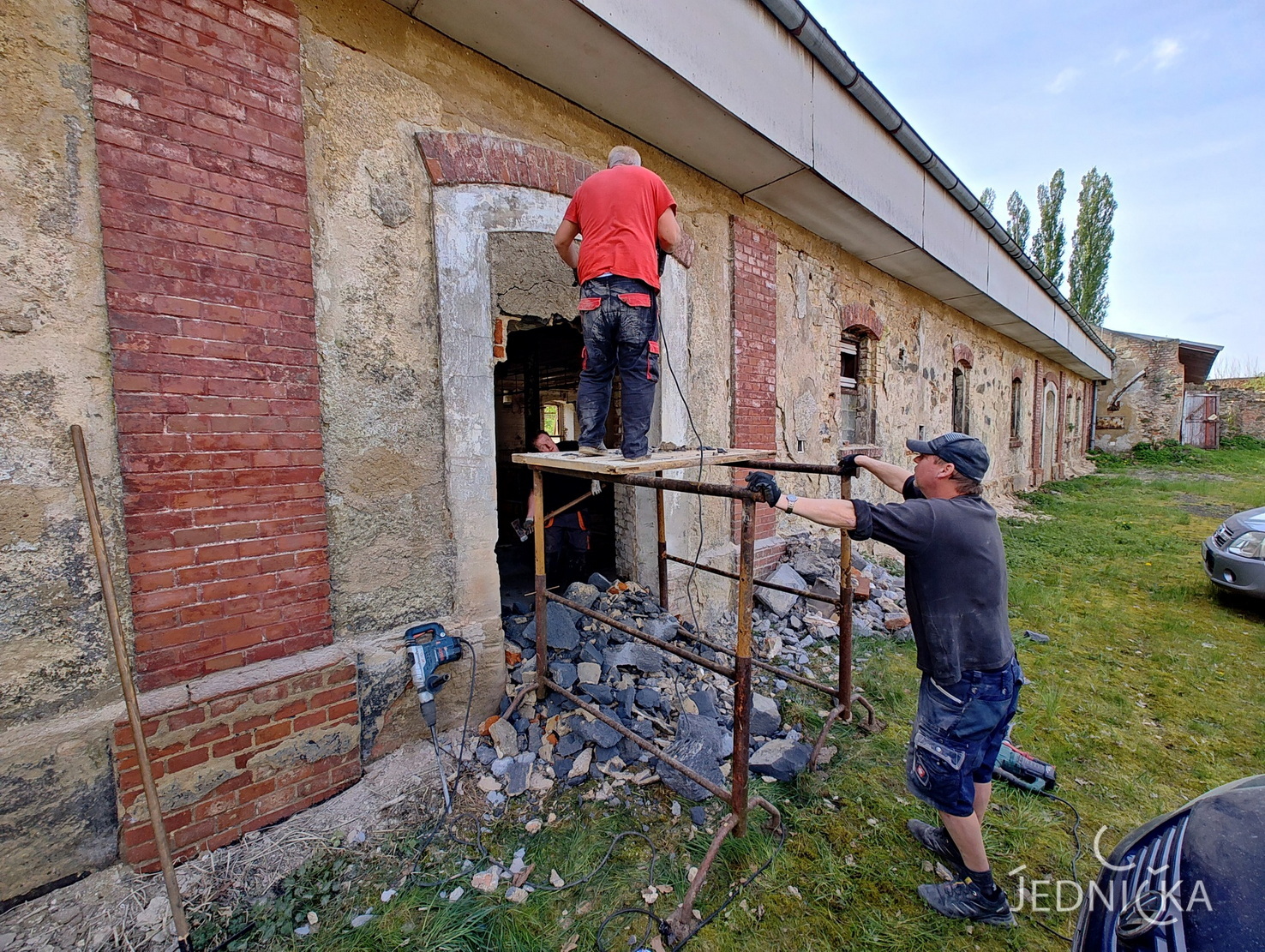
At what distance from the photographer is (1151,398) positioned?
65.4 feet

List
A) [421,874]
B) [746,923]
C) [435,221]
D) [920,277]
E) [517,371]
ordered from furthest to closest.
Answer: [517,371] → [920,277] → [435,221] → [421,874] → [746,923]

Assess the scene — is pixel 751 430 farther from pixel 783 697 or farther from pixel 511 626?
pixel 511 626

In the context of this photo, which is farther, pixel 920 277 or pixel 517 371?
pixel 517 371

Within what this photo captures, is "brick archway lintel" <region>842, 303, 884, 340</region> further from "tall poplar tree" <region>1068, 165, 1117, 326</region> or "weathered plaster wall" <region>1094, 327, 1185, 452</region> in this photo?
"tall poplar tree" <region>1068, 165, 1117, 326</region>

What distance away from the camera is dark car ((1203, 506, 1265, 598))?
4719 mm

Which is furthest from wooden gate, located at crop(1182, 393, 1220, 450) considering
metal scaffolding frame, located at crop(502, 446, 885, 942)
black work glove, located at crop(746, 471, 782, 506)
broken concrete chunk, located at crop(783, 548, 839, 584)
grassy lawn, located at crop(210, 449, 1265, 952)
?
black work glove, located at crop(746, 471, 782, 506)

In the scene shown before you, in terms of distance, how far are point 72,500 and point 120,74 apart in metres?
1.69

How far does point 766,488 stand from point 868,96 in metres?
A: 4.29

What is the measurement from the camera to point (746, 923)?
1.92m

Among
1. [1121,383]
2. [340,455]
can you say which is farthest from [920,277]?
[1121,383]

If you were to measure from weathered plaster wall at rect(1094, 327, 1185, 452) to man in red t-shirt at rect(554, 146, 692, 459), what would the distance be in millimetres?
25504

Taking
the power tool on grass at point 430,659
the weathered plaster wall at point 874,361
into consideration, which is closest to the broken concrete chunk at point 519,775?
the power tool on grass at point 430,659

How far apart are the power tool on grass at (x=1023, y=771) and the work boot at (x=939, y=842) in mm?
625

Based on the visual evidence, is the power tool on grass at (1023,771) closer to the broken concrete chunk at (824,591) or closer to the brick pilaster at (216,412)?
the broken concrete chunk at (824,591)
